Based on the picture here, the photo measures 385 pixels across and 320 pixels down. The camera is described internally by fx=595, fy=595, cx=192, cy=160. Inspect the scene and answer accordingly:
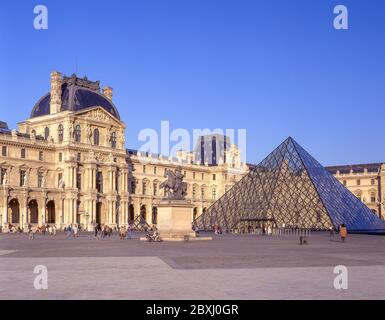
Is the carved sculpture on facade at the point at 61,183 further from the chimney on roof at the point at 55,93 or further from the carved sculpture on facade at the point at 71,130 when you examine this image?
the chimney on roof at the point at 55,93

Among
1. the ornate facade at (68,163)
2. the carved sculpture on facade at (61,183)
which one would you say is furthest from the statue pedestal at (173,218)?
the carved sculpture on facade at (61,183)

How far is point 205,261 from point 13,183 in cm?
5287

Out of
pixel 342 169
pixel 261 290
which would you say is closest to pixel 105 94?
pixel 342 169

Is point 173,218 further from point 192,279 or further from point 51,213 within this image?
point 51,213

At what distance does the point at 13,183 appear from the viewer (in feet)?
217

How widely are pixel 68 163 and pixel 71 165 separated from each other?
1.50 feet

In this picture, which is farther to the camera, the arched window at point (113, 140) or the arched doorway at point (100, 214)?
the arched window at point (113, 140)

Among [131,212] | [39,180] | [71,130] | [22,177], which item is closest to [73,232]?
[22,177]

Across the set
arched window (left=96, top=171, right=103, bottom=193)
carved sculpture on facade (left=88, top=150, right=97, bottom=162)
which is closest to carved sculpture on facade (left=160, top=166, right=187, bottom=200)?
carved sculpture on facade (left=88, top=150, right=97, bottom=162)

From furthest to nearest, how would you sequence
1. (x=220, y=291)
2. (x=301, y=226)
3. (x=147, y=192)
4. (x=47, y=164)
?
(x=147, y=192)
(x=47, y=164)
(x=301, y=226)
(x=220, y=291)

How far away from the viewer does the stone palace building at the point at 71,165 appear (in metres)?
66.8

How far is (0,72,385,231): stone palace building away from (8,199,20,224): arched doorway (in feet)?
0.37

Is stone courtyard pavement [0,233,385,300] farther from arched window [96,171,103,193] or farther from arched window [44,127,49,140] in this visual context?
arched window [44,127,49,140]
